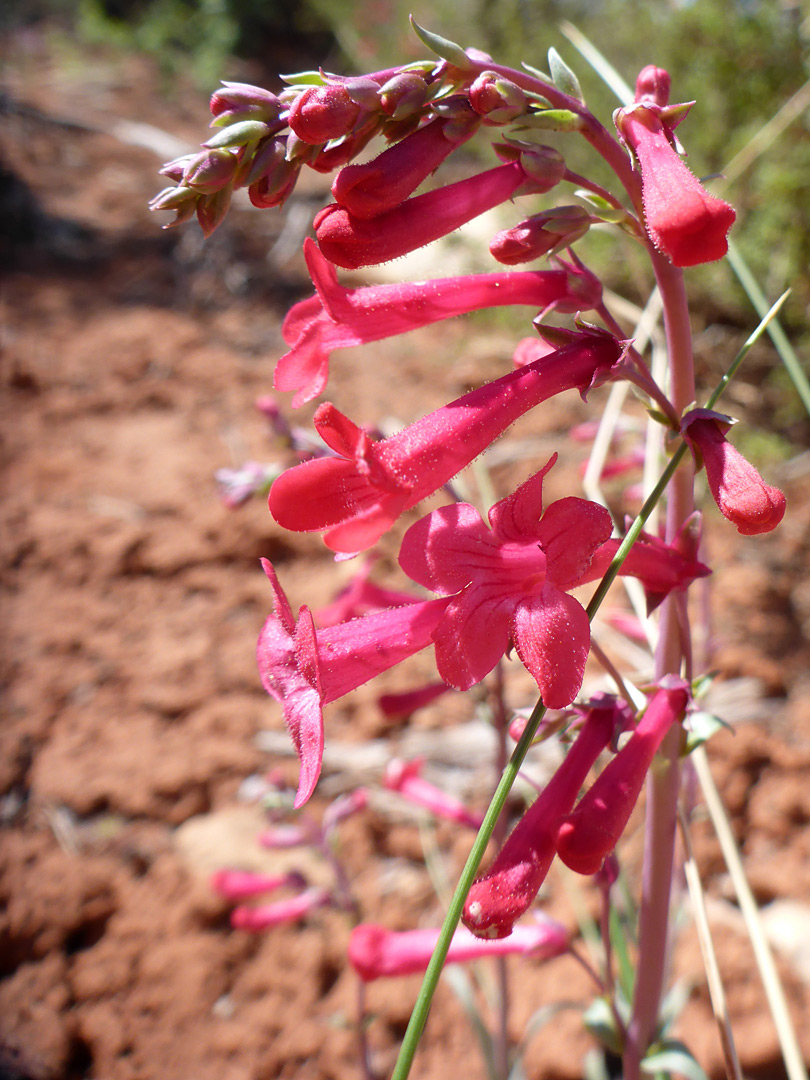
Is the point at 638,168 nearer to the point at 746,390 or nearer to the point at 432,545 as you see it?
the point at 432,545

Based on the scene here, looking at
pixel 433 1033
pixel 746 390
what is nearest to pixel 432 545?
pixel 433 1033

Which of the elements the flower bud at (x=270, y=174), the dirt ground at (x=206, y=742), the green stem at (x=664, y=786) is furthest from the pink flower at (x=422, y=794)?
the flower bud at (x=270, y=174)

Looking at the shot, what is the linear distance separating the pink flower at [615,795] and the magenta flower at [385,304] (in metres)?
0.54

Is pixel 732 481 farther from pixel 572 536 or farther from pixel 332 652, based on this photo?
pixel 332 652

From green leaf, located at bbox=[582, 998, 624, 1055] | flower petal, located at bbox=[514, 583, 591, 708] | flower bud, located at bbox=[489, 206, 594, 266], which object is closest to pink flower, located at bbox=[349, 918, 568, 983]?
green leaf, located at bbox=[582, 998, 624, 1055]

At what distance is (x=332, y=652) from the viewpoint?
1.00 m

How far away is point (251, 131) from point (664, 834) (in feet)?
3.52

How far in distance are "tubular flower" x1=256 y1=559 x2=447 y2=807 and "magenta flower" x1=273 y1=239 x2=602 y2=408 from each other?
1.03 ft

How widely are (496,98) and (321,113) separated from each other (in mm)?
210

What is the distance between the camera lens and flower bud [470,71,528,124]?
2.70ft

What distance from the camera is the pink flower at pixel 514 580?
79cm

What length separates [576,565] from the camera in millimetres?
856

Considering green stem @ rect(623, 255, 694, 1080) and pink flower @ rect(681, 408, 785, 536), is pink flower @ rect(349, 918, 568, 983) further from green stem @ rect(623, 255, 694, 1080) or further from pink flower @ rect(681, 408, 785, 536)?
pink flower @ rect(681, 408, 785, 536)

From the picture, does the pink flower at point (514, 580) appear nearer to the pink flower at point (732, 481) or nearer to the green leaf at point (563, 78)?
the pink flower at point (732, 481)
